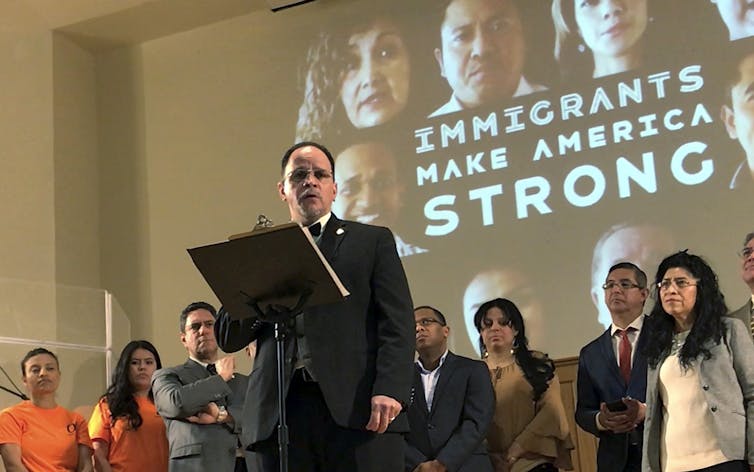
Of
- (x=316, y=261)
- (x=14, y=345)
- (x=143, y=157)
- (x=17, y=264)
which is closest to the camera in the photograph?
(x=316, y=261)

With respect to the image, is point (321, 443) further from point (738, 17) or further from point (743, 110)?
point (738, 17)

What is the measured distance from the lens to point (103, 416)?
15.3 feet

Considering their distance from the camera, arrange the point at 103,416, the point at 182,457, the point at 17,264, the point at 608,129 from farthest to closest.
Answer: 1. the point at 17,264
2. the point at 608,129
3. the point at 103,416
4. the point at 182,457

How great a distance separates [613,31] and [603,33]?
57 millimetres

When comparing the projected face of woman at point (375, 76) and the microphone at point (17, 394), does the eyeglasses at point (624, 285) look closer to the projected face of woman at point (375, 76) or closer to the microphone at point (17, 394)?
the projected face of woman at point (375, 76)

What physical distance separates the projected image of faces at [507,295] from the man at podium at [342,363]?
3411mm

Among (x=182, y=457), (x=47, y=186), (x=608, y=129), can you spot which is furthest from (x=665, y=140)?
(x=47, y=186)

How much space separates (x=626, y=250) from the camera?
224 inches

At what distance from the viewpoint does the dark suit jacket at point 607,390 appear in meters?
3.79

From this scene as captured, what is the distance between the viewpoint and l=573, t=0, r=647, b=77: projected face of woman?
19.4 ft

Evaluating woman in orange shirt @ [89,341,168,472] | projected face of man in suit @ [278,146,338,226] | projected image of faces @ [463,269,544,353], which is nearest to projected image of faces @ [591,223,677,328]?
projected image of faces @ [463,269,544,353]

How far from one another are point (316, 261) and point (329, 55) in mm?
4821

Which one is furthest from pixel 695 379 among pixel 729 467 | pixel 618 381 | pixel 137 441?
pixel 137 441

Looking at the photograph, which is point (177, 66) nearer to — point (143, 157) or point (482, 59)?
point (143, 157)
